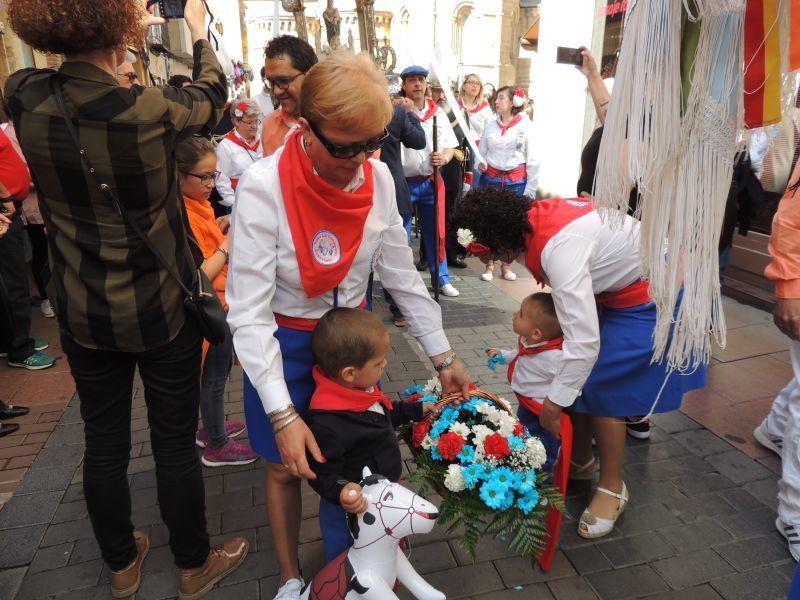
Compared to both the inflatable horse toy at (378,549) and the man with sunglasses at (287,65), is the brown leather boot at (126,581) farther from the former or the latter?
the man with sunglasses at (287,65)

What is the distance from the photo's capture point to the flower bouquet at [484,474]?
173 centimetres

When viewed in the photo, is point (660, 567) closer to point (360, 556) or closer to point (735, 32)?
point (360, 556)

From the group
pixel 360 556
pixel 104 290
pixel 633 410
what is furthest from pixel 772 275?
pixel 104 290

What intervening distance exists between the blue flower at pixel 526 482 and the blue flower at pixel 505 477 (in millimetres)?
18

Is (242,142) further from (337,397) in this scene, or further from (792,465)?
(792,465)

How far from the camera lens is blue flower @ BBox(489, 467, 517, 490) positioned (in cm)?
174

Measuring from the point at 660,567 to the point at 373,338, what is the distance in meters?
1.57

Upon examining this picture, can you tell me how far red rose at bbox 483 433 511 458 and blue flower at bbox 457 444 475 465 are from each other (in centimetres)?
4

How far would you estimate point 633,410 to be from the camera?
237 centimetres

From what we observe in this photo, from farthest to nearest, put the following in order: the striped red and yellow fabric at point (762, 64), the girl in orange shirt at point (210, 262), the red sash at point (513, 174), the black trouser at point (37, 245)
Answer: the red sash at point (513, 174)
the black trouser at point (37, 245)
the girl in orange shirt at point (210, 262)
the striped red and yellow fabric at point (762, 64)

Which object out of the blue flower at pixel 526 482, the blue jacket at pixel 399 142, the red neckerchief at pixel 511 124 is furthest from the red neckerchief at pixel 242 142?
the blue flower at pixel 526 482

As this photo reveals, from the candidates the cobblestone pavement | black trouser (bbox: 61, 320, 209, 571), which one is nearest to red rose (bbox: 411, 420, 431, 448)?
the cobblestone pavement

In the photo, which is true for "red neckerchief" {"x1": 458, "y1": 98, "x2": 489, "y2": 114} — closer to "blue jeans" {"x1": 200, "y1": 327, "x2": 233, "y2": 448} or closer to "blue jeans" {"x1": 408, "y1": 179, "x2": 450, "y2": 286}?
"blue jeans" {"x1": 408, "y1": 179, "x2": 450, "y2": 286}

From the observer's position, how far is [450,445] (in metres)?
1.80
